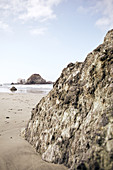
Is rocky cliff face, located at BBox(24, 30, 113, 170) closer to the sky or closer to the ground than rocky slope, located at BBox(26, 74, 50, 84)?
closer to the ground

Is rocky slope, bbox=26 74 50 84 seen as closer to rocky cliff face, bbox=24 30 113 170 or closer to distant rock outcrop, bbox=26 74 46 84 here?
distant rock outcrop, bbox=26 74 46 84

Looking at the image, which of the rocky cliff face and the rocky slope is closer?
the rocky cliff face

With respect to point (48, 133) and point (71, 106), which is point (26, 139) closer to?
point (48, 133)

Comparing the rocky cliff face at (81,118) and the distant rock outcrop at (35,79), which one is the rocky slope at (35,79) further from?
the rocky cliff face at (81,118)

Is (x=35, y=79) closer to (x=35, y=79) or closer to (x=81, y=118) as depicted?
(x=35, y=79)

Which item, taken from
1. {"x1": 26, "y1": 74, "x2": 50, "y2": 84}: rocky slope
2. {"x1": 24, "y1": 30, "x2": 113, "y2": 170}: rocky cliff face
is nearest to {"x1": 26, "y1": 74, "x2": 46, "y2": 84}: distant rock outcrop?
{"x1": 26, "y1": 74, "x2": 50, "y2": 84}: rocky slope

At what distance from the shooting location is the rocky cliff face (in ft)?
4.20

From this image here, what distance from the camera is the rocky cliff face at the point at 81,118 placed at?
128 centimetres

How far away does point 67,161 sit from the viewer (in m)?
1.72

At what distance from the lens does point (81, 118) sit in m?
1.78

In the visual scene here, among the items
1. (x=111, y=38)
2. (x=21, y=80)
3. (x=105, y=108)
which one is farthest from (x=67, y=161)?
(x=21, y=80)

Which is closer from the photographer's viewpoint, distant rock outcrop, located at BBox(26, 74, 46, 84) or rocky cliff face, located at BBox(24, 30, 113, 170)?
rocky cliff face, located at BBox(24, 30, 113, 170)

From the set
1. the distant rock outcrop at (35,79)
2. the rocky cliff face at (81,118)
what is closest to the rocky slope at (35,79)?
the distant rock outcrop at (35,79)

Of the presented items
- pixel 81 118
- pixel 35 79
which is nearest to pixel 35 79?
pixel 35 79
